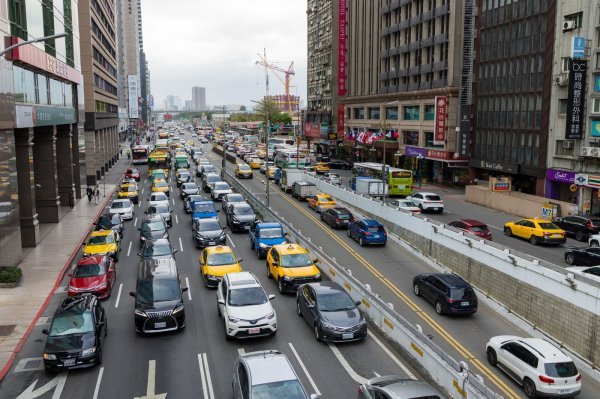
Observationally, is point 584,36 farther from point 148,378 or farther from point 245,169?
point 148,378

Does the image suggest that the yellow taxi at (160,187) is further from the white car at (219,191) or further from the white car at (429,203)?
the white car at (429,203)

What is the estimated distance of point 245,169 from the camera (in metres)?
69.8

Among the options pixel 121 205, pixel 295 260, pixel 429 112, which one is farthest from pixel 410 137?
pixel 295 260

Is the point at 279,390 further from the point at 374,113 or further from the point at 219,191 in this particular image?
the point at 374,113

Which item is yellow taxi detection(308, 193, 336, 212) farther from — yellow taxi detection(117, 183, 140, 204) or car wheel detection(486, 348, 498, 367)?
car wheel detection(486, 348, 498, 367)

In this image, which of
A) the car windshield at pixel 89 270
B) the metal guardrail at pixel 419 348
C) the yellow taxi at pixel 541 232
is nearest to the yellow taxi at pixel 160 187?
the car windshield at pixel 89 270

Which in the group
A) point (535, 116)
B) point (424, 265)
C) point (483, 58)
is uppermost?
point (483, 58)

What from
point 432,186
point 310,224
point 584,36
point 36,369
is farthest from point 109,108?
point 36,369

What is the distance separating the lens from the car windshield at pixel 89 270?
76.1 ft

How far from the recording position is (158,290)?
19703 millimetres

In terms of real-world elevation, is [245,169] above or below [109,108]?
below

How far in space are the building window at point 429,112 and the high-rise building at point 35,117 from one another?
→ 41.8 meters

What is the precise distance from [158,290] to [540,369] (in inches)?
501

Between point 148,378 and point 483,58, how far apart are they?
54686mm
